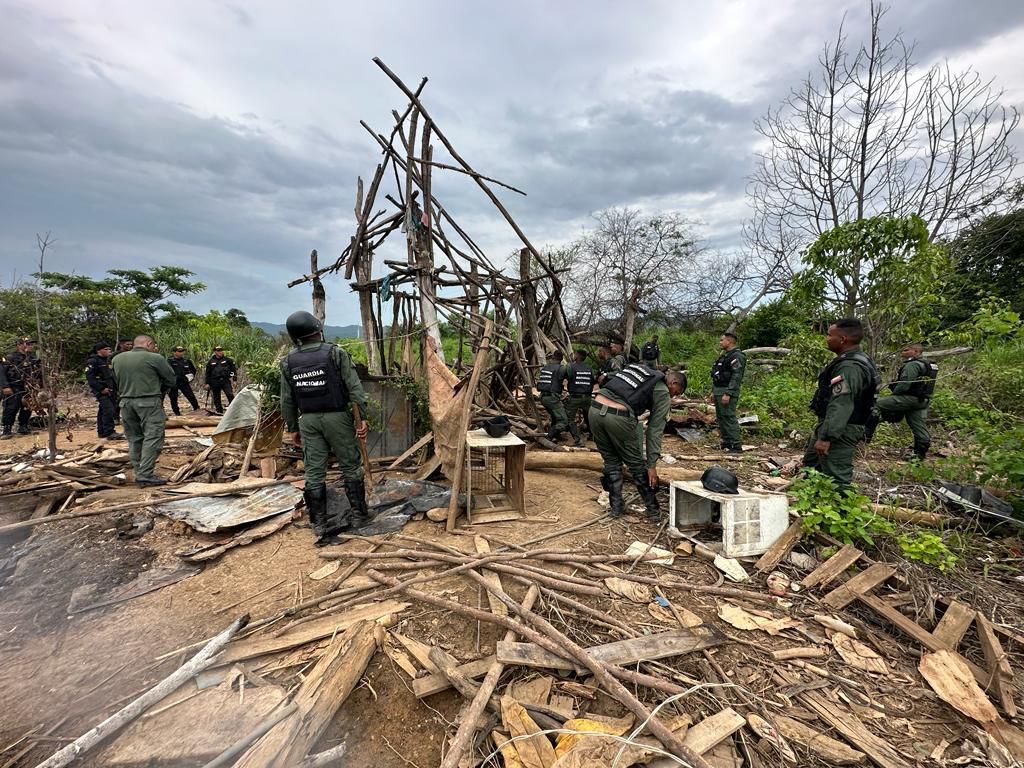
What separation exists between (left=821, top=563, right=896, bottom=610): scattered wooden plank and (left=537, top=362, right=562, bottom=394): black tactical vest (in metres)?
5.12

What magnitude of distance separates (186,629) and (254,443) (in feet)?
11.7

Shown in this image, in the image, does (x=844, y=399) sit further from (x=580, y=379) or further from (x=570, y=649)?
(x=580, y=379)

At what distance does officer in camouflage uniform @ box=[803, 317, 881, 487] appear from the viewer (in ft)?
12.6

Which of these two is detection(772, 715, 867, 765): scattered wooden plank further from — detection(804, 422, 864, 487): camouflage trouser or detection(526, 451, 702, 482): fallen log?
detection(526, 451, 702, 482): fallen log

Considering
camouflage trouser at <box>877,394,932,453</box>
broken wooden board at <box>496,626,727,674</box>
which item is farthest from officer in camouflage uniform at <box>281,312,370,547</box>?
camouflage trouser at <box>877,394,932,453</box>

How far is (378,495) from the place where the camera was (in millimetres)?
4996

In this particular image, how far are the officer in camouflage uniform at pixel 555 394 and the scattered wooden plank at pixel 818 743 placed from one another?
19.1 ft

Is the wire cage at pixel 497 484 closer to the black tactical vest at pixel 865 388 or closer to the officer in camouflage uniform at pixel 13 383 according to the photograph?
the black tactical vest at pixel 865 388

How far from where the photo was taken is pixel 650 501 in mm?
4555

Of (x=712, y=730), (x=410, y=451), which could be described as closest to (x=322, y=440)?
(x=410, y=451)

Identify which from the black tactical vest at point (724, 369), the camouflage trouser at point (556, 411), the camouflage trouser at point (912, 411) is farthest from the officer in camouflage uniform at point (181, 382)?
the camouflage trouser at point (912, 411)

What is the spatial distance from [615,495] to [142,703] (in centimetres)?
405

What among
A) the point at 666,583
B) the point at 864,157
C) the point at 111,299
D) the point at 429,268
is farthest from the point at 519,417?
the point at 111,299

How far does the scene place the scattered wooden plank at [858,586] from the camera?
3020 millimetres
